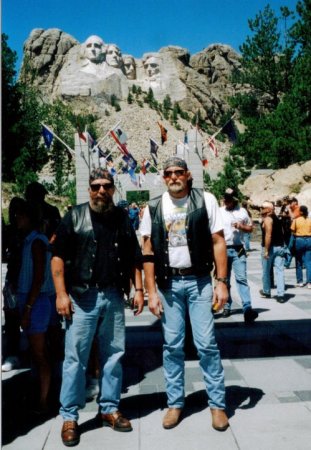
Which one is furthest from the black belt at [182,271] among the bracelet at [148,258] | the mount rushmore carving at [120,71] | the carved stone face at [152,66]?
the carved stone face at [152,66]

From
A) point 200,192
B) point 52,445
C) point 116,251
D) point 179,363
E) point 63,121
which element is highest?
point 63,121

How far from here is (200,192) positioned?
165 inches

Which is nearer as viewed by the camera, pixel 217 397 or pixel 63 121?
pixel 217 397

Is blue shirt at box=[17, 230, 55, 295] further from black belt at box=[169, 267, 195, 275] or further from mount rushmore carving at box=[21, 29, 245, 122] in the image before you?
mount rushmore carving at box=[21, 29, 245, 122]

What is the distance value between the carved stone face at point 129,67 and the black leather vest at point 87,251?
13698 cm

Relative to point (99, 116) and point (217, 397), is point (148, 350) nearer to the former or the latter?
point (217, 397)

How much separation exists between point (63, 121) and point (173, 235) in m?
71.7

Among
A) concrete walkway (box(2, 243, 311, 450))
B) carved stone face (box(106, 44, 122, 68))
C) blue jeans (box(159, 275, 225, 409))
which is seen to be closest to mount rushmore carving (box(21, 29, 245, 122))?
carved stone face (box(106, 44, 122, 68))

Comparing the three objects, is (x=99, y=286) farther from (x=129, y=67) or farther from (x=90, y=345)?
(x=129, y=67)

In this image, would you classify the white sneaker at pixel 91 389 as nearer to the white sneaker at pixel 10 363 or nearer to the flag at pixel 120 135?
the white sneaker at pixel 10 363

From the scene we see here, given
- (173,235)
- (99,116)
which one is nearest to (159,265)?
(173,235)

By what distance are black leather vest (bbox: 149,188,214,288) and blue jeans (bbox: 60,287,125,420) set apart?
405 mm

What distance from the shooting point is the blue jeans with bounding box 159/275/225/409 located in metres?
4.02

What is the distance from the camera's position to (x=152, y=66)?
456 feet
